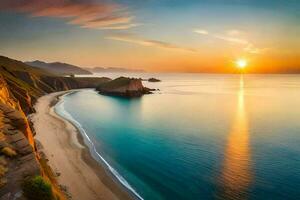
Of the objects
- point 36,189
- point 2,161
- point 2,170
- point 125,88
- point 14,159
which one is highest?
point 125,88

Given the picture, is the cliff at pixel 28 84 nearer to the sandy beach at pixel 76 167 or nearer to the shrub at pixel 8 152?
the sandy beach at pixel 76 167

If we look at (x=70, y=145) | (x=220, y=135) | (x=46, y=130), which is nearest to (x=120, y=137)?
(x=70, y=145)

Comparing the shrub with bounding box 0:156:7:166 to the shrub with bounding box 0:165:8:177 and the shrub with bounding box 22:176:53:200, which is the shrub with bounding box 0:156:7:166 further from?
the shrub with bounding box 22:176:53:200

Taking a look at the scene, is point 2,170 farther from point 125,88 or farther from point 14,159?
point 125,88

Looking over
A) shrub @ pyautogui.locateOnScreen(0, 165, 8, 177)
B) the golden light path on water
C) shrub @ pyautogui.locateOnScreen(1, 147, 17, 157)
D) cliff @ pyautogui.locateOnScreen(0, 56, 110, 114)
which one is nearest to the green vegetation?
shrub @ pyautogui.locateOnScreen(0, 165, 8, 177)

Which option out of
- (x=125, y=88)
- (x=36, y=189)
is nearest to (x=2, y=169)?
(x=36, y=189)

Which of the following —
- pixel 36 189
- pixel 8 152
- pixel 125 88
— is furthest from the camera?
pixel 125 88

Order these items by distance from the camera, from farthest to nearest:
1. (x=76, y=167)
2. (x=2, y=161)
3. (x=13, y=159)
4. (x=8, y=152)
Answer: (x=76, y=167), (x=8, y=152), (x=13, y=159), (x=2, y=161)

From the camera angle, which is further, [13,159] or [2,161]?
[13,159]
